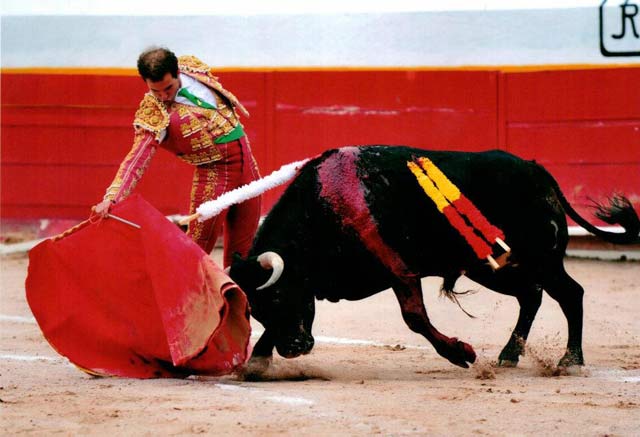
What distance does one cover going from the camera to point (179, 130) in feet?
13.7

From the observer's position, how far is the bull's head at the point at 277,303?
4090mm

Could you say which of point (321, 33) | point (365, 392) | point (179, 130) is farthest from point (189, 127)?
point (321, 33)

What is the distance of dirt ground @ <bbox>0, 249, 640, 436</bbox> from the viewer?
3.20 meters

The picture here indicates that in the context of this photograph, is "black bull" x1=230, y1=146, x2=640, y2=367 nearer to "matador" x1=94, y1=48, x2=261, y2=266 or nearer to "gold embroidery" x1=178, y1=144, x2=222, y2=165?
"matador" x1=94, y1=48, x2=261, y2=266

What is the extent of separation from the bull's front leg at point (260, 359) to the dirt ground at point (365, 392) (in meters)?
0.04

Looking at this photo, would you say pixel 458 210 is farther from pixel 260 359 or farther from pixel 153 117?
pixel 153 117

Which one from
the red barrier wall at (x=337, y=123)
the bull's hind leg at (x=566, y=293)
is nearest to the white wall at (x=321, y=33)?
the red barrier wall at (x=337, y=123)

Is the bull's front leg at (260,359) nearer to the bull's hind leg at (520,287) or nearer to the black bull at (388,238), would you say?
the black bull at (388,238)

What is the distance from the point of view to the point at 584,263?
7477mm

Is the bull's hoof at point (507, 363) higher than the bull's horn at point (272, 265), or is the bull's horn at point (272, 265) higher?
the bull's horn at point (272, 265)

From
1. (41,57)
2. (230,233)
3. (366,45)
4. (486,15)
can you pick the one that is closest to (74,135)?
(41,57)

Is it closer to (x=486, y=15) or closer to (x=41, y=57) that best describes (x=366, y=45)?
(x=486, y=15)

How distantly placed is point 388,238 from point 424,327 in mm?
322

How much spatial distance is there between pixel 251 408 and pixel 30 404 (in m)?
0.63
